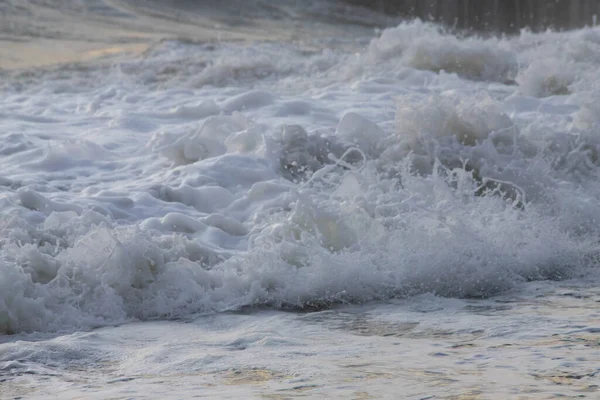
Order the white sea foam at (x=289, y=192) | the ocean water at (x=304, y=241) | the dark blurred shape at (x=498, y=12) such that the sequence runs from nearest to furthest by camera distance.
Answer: the ocean water at (x=304, y=241) < the white sea foam at (x=289, y=192) < the dark blurred shape at (x=498, y=12)

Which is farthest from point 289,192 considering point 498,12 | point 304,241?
point 498,12

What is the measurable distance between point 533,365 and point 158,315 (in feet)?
6.15

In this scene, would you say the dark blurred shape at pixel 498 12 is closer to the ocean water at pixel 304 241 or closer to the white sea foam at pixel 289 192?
the white sea foam at pixel 289 192

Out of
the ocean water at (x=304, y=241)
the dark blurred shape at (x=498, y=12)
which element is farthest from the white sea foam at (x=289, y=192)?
the dark blurred shape at (x=498, y=12)

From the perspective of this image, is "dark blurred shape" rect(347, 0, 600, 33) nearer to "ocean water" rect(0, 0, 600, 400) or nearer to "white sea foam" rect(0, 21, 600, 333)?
"white sea foam" rect(0, 21, 600, 333)

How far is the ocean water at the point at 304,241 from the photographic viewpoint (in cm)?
344

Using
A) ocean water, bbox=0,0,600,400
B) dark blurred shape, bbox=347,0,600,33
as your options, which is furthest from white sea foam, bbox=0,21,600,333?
dark blurred shape, bbox=347,0,600,33

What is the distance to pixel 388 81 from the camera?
33.8 feet

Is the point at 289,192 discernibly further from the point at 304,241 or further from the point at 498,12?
the point at 498,12

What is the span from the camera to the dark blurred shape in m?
25.7

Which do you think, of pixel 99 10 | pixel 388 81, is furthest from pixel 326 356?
pixel 99 10

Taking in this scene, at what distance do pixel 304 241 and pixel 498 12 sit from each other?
23365 mm

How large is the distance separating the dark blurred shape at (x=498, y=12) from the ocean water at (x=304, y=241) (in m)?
15.5

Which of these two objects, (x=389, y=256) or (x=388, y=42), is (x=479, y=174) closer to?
(x=389, y=256)
